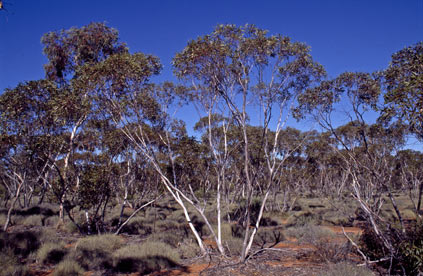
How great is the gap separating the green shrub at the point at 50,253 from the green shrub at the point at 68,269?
1.53m

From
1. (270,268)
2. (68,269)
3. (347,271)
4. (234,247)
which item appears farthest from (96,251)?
(347,271)

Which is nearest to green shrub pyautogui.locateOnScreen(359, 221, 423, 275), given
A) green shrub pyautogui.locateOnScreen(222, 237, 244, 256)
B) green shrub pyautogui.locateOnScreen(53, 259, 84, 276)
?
green shrub pyautogui.locateOnScreen(222, 237, 244, 256)

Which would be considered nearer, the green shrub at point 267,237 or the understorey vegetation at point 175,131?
the understorey vegetation at point 175,131

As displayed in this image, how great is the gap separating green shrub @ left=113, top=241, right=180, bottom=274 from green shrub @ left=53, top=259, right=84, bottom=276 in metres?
1.24

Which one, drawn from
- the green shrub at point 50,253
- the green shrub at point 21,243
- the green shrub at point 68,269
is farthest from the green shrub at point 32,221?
the green shrub at point 68,269

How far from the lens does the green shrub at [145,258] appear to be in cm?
935

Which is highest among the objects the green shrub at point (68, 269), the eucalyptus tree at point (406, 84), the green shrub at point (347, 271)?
the eucalyptus tree at point (406, 84)

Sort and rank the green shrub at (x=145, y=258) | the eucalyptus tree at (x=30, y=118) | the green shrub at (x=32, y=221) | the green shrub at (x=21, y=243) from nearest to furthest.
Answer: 1. the green shrub at (x=145, y=258)
2. the green shrub at (x=21, y=243)
3. the eucalyptus tree at (x=30, y=118)
4. the green shrub at (x=32, y=221)

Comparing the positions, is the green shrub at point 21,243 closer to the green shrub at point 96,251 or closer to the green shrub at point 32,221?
the green shrub at point 96,251

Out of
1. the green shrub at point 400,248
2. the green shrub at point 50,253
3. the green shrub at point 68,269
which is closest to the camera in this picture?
the green shrub at point 400,248

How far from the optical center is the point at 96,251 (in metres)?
10.7

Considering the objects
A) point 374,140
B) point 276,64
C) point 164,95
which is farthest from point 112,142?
point 374,140

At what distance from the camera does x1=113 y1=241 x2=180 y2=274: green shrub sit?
9.35 metres

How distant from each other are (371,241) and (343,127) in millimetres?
16219
